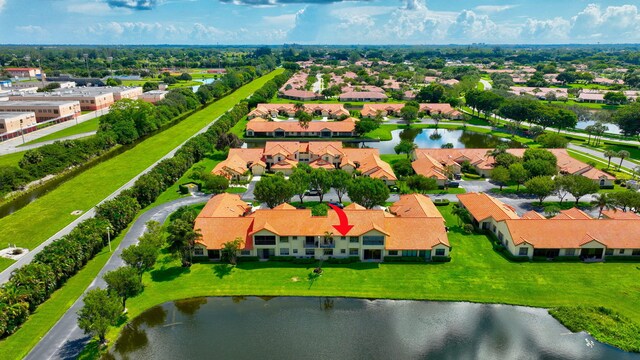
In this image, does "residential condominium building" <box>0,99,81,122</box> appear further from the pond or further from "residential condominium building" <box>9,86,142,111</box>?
the pond

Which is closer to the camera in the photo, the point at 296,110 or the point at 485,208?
the point at 485,208

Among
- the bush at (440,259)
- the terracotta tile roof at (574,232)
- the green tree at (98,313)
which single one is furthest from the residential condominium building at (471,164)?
the green tree at (98,313)

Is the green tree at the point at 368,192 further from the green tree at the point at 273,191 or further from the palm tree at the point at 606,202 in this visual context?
the palm tree at the point at 606,202

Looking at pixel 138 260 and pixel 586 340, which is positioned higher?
pixel 138 260

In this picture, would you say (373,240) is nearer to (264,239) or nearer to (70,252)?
(264,239)

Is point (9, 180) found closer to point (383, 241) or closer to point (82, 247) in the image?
point (82, 247)

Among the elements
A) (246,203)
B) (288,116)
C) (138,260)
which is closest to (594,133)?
(288,116)

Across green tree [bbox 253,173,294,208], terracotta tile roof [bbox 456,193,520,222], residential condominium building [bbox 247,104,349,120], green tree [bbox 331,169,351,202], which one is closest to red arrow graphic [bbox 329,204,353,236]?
green tree [bbox 253,173,294,208]

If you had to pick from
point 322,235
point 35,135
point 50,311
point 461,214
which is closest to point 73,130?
point 35,135
